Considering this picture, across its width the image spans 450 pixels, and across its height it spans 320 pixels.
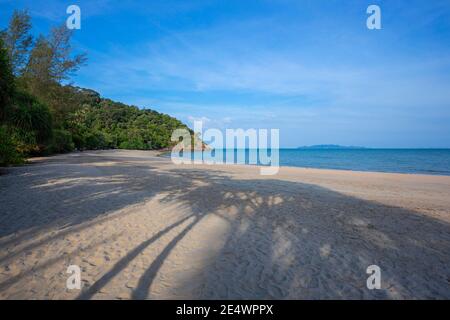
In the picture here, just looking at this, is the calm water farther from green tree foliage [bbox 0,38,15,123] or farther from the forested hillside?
green tree foliage [bbox 0,38,15,123]

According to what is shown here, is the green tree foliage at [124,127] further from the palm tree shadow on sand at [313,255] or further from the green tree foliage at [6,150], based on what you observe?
the palm tree shadow on sand at [313,255]

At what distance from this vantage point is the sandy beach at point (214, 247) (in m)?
3.57

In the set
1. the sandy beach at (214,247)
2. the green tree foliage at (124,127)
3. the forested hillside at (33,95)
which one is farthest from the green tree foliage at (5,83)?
the green tree foliage at (124,127)

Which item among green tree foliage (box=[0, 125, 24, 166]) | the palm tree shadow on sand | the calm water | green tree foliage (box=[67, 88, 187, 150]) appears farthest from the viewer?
green tree foliage (box=[67, 88, 187, 150])

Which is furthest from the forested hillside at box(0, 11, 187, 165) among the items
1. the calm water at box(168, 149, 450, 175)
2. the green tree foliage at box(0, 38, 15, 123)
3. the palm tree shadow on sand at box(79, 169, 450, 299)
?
the calm water at box(168, 149, 450, 175)

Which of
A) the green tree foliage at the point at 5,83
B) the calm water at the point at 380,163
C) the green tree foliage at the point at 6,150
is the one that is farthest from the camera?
the calm water at the point at 380,163

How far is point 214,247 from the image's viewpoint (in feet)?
16.4

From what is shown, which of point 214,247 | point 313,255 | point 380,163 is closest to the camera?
point 313,255

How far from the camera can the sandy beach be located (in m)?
3.57

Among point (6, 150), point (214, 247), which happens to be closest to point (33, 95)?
point (6, 150)

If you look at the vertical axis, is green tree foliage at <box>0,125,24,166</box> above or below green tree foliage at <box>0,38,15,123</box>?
below

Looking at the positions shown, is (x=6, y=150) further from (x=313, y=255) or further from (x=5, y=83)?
(x=313, y=255)

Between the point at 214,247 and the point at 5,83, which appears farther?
the point at 5,83

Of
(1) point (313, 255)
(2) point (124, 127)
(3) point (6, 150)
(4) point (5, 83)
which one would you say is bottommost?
(1) point (313, 255)
